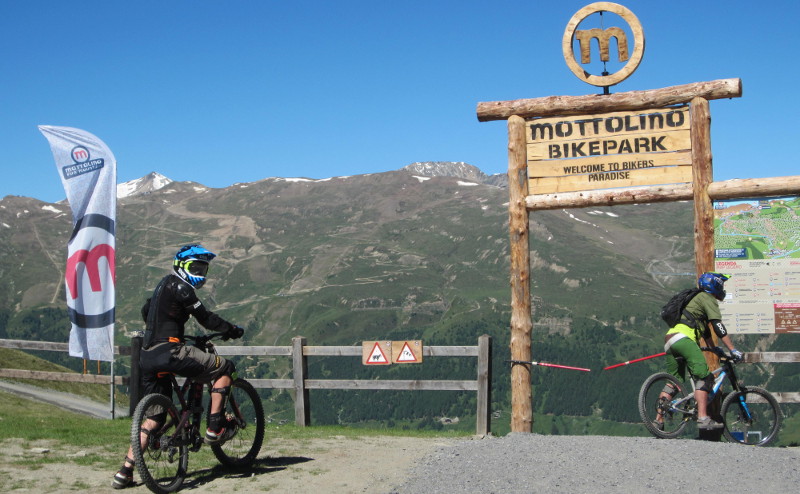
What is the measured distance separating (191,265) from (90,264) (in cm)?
829

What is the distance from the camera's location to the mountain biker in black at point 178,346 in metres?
8.36

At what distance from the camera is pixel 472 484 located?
831cm

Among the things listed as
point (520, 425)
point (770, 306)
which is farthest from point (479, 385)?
point (770, 306)

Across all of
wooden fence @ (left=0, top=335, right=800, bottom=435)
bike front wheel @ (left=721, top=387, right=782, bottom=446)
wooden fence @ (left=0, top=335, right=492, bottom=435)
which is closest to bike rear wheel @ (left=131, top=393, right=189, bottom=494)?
wooden fence @ (left=0, top=335, right=800, bottom=435)

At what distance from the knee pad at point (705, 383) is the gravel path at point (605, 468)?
0.93m

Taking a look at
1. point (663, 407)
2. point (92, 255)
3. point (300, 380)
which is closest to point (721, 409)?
point (663, 407)

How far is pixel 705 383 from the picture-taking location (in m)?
11.0

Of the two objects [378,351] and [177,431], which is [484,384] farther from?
[177,431]

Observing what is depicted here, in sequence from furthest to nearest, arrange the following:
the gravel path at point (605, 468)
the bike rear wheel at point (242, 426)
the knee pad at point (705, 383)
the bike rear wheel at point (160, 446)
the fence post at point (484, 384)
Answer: the fence post at point (484, 384) < the knee pad at point (705, 383) < the bike rear wheel at point (242, 426) < the gravel path at point (605, 468) < the bike rear wheel at point (160, 446)

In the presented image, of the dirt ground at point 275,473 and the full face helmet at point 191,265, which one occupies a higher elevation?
the full face helmet at point 191,265

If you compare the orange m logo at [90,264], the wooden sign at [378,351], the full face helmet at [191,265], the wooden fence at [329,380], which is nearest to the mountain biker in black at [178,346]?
the full face helmet at [191,265]

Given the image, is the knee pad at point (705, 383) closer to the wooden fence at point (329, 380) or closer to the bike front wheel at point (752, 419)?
the bike front wheel at point (752, 419)

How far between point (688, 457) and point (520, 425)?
448 centimetres

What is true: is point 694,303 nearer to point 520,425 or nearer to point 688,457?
point 688,457
